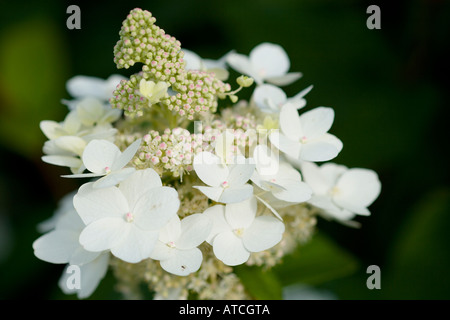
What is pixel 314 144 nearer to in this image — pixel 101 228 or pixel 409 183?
pixel 101 228

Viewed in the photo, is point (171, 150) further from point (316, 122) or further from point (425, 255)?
point (425, 255)

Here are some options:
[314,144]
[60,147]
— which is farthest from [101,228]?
[314,144]

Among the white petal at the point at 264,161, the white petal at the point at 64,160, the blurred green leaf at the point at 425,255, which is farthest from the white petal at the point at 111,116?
the blurred green leaf at the point at 425,255

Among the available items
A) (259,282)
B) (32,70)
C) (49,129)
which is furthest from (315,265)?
(32,70)

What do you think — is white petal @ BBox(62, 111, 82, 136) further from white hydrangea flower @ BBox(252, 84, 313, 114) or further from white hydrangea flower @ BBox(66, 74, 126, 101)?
white hydrangea flower @ BBox(252, 84, 313, 114)

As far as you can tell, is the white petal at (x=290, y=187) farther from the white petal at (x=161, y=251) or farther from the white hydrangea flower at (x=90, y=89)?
the white hydrangea flower at (x=90, y=89)

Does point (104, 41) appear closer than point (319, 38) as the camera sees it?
No
